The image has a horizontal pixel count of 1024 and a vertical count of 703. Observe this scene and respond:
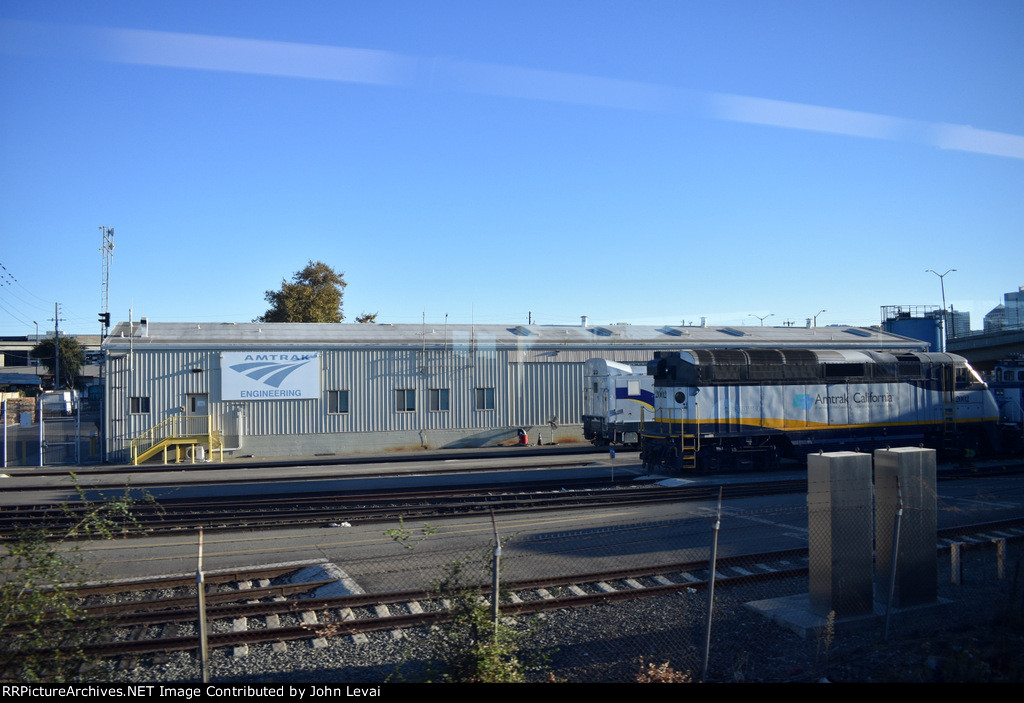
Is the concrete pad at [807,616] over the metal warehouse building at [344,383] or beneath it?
beneath

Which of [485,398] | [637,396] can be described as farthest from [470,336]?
[637,396]

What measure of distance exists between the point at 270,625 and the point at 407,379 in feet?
84.0

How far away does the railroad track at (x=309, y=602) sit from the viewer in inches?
324

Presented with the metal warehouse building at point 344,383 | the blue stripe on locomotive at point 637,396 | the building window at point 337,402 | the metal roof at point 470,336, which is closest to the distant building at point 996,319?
the metal roof at point 470,336

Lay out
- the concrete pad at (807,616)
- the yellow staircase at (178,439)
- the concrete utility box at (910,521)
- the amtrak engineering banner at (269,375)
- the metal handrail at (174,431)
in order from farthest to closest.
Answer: the amtrak engineering banner at (269,375) → the metal handrail at (174,431) → the yellow staircase at (178,439) → the concrete utility box at (910,521) → the concrete pad at (807,616)

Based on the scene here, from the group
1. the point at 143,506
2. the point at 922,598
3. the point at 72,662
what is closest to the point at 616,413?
the point at 143,506

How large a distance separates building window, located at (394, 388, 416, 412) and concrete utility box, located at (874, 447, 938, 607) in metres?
27.2

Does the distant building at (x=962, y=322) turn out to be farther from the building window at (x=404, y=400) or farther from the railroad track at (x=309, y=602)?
the railroad track at (x=309, y=602)

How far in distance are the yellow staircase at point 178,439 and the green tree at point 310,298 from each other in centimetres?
2182

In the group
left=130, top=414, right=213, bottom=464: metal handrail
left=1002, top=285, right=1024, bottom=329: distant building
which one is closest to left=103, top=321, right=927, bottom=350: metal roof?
left=130, top=414, right=213, bottom=464: metal handrail

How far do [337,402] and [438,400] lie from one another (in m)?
5.19

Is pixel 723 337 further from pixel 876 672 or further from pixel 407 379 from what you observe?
pixel 876 672

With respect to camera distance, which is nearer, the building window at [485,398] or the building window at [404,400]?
the building window at [404,400]

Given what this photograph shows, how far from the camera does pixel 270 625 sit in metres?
8.74
